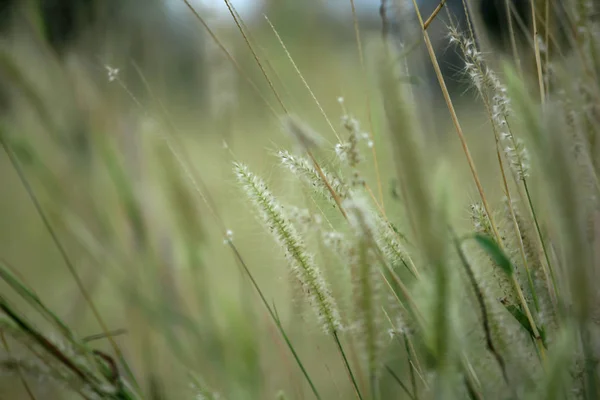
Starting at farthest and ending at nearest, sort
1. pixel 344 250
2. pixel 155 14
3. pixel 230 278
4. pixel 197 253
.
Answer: pixel 155 14 → pixel 230 278 → pixel 197 253 → pixel 344 250

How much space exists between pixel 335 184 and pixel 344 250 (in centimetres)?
7

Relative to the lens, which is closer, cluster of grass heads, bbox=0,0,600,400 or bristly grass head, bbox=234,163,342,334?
cluster of grass heads, bbox=0,0,600,400

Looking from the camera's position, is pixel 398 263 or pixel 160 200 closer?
pixel 398 263

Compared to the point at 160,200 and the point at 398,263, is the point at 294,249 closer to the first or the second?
the point at 398,263

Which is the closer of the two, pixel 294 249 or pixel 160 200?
pixel 294 249

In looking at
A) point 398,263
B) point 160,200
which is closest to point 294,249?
point 398,263

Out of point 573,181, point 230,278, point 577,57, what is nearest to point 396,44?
point 577,57

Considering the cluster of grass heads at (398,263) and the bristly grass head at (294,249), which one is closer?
the cluster of grass heads at (398,263)

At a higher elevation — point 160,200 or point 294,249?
point 160,200

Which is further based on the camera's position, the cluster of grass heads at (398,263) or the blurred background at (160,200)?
the blurred background at (160,200)

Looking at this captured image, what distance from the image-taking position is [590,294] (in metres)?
0.24

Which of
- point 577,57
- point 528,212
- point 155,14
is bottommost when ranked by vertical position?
point 528,212

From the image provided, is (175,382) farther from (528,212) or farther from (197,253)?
(528,212)

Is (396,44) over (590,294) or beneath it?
over
